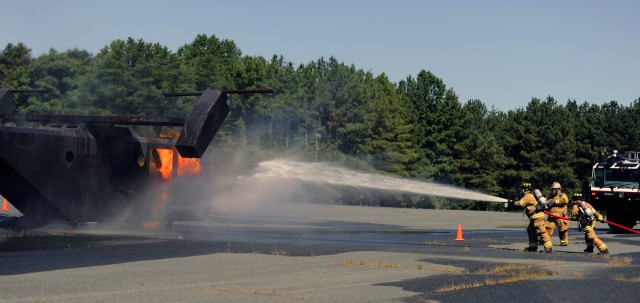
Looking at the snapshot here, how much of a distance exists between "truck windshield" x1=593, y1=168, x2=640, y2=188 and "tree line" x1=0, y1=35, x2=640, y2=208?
15172 mm

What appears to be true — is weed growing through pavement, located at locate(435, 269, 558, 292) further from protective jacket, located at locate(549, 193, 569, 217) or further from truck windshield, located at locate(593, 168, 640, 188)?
truck windshield, located at locate(593, 168, 640, 188)

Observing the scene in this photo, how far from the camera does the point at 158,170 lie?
26.1m

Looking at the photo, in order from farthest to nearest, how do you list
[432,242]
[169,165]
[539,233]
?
[169,165], [432,242], [539,233]

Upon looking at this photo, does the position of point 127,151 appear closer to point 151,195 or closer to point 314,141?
point 151,195

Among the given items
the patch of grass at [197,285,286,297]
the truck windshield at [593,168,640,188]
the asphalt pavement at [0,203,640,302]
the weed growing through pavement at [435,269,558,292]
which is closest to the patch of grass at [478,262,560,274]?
the asphalt pavement at [0,203,640,302]

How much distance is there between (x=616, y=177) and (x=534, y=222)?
12.5 m

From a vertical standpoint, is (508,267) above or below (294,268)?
above

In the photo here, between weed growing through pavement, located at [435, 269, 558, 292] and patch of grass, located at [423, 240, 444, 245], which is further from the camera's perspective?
patch of grass, located at [423, 240, 444, 245]

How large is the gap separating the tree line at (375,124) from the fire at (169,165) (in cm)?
1081

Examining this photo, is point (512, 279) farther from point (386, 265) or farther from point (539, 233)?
point (539, 233)

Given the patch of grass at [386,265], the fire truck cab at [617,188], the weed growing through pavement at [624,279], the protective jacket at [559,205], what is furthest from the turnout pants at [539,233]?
the fire truck cab at [617,188]

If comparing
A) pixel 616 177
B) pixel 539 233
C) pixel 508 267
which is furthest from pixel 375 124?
pixel 508 267

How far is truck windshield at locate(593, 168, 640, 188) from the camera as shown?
3319 cm

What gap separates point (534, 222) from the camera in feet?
74.5
